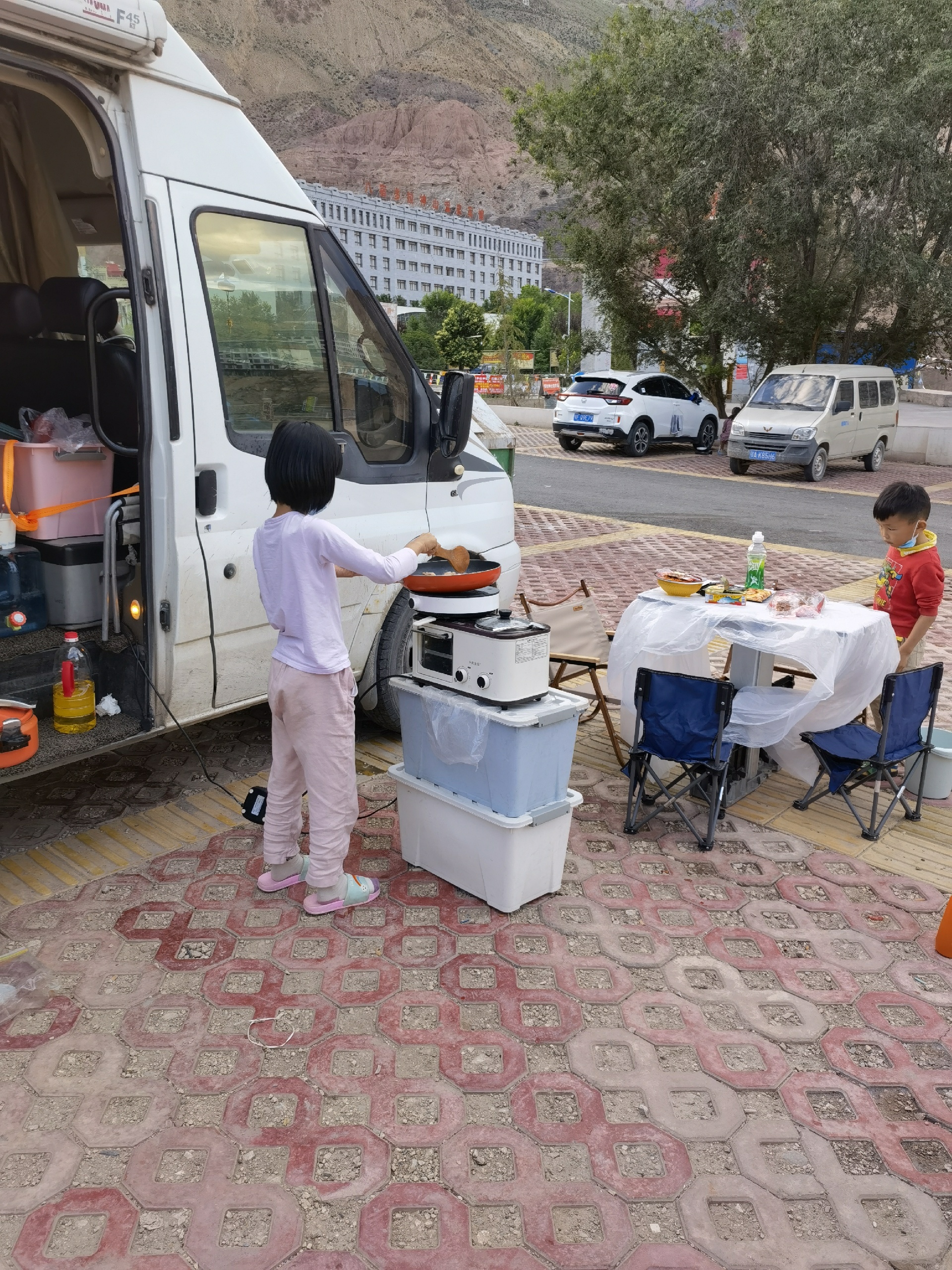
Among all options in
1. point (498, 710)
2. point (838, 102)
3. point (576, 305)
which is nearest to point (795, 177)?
point (838, 102)

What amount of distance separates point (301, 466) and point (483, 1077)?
2.05 metres

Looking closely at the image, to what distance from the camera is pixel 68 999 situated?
3408mm

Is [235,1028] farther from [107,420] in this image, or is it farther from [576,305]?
[576,305]

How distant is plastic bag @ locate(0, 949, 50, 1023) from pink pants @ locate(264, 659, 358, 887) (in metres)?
0.96

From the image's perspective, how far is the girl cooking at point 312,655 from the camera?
3539 millimetres

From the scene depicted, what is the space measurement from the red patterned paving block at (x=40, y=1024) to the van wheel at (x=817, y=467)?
17282mm

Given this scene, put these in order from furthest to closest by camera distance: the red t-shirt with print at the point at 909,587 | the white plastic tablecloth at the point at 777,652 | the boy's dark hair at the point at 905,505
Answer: the red t-shirt with print at the point at 909,587
the boy's dark hair at the point at 905,505
the white plastic tablecloth at the point at 777,652

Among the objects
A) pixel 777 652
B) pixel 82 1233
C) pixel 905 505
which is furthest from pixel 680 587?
pixel 82 1233

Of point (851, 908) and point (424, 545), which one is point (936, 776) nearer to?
point (851, 908)

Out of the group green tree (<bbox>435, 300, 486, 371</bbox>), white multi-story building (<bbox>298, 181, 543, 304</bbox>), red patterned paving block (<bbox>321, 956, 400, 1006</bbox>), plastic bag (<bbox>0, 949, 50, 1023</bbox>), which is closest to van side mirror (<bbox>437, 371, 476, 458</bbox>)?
red patterned paving block (<bbox>321, 956, 400, 1006</bbox>)

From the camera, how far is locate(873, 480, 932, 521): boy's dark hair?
191 inches

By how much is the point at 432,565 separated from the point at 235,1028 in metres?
1.88

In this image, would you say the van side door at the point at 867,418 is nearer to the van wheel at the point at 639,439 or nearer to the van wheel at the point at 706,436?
the van wheel at the point at 706,436

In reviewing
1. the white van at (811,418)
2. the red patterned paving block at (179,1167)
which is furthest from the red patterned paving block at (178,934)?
the white van at (811,418)
